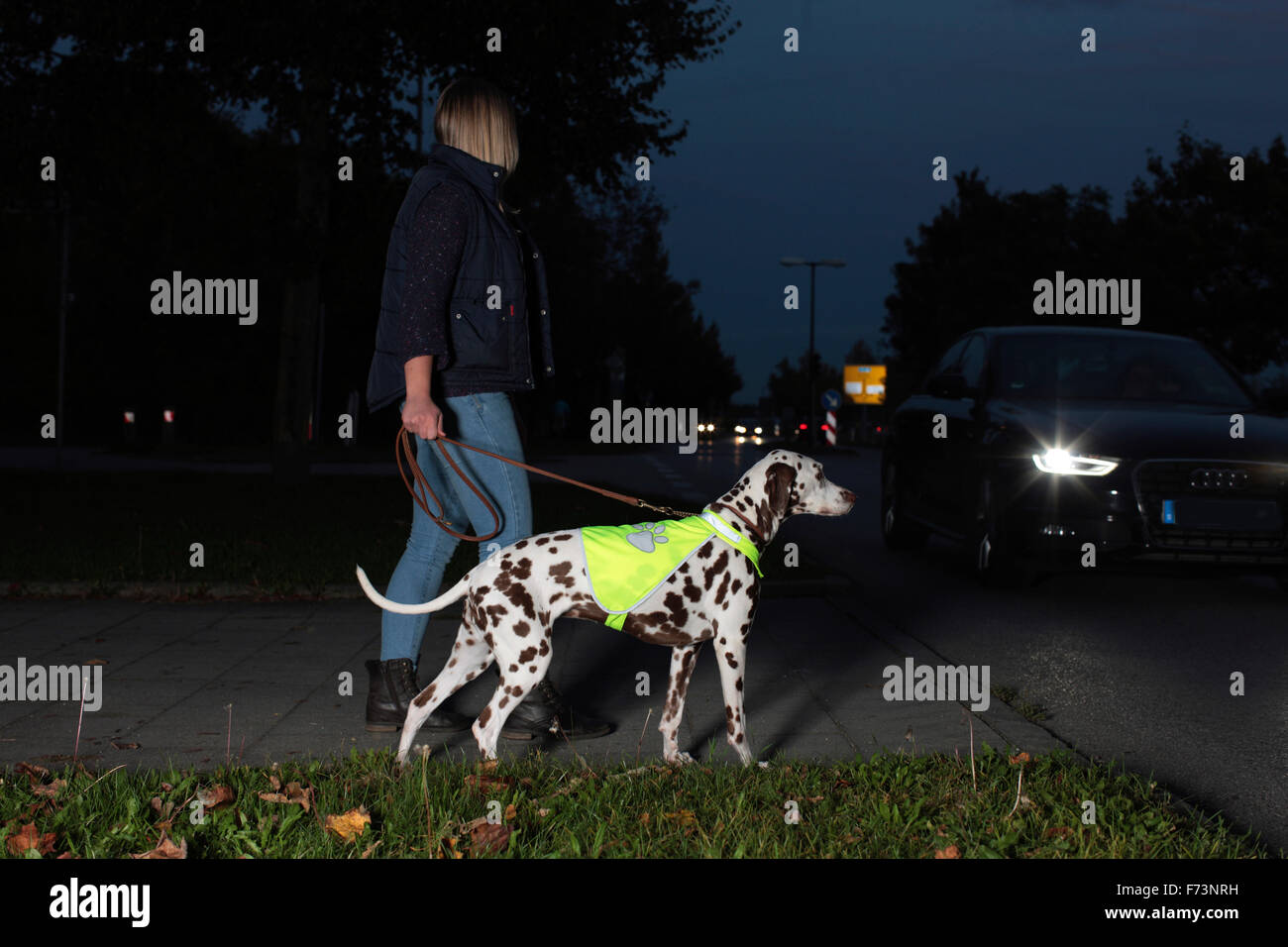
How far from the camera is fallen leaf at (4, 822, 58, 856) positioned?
3422 millimetres

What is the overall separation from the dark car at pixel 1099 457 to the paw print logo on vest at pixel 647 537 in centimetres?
457

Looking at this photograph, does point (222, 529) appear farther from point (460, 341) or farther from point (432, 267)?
point (432, 267)

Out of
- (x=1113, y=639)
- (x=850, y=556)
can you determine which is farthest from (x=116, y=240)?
(x=1113, y=639)

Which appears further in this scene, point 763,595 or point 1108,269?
point 1108,269

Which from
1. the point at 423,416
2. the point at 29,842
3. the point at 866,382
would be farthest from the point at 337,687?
the point at 866,382

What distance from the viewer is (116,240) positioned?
158 ft

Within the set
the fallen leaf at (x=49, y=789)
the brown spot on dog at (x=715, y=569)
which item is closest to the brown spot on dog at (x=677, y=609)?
the brown spot on dog at (x=715, y=569)

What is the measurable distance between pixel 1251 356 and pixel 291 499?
115 ft

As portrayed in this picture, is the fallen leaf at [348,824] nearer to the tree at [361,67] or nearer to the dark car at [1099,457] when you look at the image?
the dark car at [1099,457]

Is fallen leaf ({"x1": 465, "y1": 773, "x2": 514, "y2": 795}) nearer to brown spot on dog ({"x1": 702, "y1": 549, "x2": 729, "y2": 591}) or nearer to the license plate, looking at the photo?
brown spot on dog ({"x1": 702, "y1": 549, "x2": 729, "y2": 591})

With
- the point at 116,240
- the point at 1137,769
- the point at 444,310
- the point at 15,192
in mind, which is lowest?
the point at 1137,769

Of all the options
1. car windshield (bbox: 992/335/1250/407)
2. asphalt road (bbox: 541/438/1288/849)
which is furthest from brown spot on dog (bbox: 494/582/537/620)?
car windshield (bbox: 992/335/1250/407)

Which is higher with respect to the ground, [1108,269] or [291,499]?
[1108,269]
